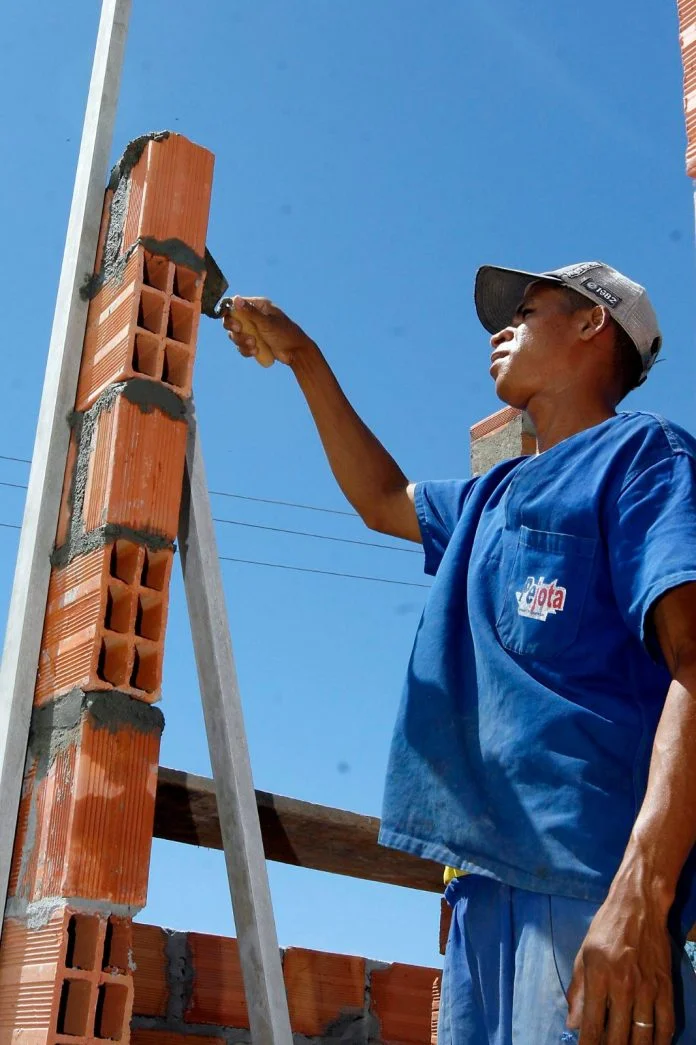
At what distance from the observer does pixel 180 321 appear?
286 centimetres

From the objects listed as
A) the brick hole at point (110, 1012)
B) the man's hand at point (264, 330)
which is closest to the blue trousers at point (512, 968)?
the brick hole at point (110, 1012)

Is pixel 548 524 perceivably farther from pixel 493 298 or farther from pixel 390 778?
pixel 493 298

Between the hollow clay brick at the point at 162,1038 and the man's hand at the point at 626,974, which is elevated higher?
the man's hand at the point at 626,974

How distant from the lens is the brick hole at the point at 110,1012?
228 centimetres

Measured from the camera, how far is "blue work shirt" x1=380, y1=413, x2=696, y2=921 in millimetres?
1803

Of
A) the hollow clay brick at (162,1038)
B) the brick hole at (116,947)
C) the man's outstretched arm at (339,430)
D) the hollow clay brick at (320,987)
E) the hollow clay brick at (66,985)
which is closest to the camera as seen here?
the hollow clay brick at (66,985)

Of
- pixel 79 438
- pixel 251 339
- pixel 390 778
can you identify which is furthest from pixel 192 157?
pixel 390 778

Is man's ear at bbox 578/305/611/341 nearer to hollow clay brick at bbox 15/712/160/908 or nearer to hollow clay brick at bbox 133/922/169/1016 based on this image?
hollow clay brick at bbox 15/712/160/908

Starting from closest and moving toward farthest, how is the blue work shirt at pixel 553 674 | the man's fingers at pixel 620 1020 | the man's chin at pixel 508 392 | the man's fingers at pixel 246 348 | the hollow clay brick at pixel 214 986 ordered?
the man's fingers at pixel 620 1020 < the blue work shirt at pixel 553 674 < the man's chin at pixel 508 392 < the man's fingers at pixel 246 348 < the hollow clay brick at pixel 214 986

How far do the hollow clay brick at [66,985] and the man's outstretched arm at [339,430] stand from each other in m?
1.00

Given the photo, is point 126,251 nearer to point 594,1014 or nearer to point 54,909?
point 54,909

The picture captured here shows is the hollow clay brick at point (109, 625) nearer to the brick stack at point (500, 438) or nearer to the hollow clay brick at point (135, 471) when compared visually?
the hollow clay brick at point (135, 471)

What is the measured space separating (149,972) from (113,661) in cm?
104

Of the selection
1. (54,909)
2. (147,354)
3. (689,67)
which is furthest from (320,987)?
(689,67)
